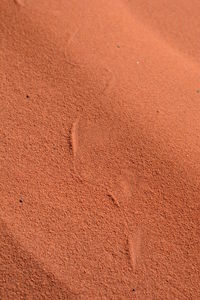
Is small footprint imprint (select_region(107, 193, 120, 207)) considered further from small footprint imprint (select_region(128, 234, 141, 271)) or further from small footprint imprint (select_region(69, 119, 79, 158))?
small footprint imprint (select_region(69, 119, 79, 158))

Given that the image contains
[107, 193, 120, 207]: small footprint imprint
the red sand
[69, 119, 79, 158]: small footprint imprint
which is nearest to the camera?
the red sand

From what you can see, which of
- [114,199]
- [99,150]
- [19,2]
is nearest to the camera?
[114,199]

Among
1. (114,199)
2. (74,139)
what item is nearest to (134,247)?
(114,199)

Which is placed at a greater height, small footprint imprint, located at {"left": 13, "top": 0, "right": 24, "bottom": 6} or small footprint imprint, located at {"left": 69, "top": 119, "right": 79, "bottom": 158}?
small footprint imprint, located at {"left": 13, "top": 0, "right": 24, "bottom": 6}

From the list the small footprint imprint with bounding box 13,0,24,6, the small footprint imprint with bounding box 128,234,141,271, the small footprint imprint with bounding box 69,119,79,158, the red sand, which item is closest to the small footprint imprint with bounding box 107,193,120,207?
the red sand

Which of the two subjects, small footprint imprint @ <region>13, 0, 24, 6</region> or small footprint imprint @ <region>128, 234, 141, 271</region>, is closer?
small footprint imprint @ <region>128, 234, 141, 271</region>

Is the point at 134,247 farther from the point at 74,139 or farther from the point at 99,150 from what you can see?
the point at 74,139

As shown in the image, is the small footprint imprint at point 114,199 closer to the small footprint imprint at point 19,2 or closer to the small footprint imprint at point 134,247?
the small footprint imprint at point 134,247

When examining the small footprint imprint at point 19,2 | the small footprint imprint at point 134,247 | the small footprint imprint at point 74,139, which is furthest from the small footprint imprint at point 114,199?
the small footprint imprint at point 19,2
